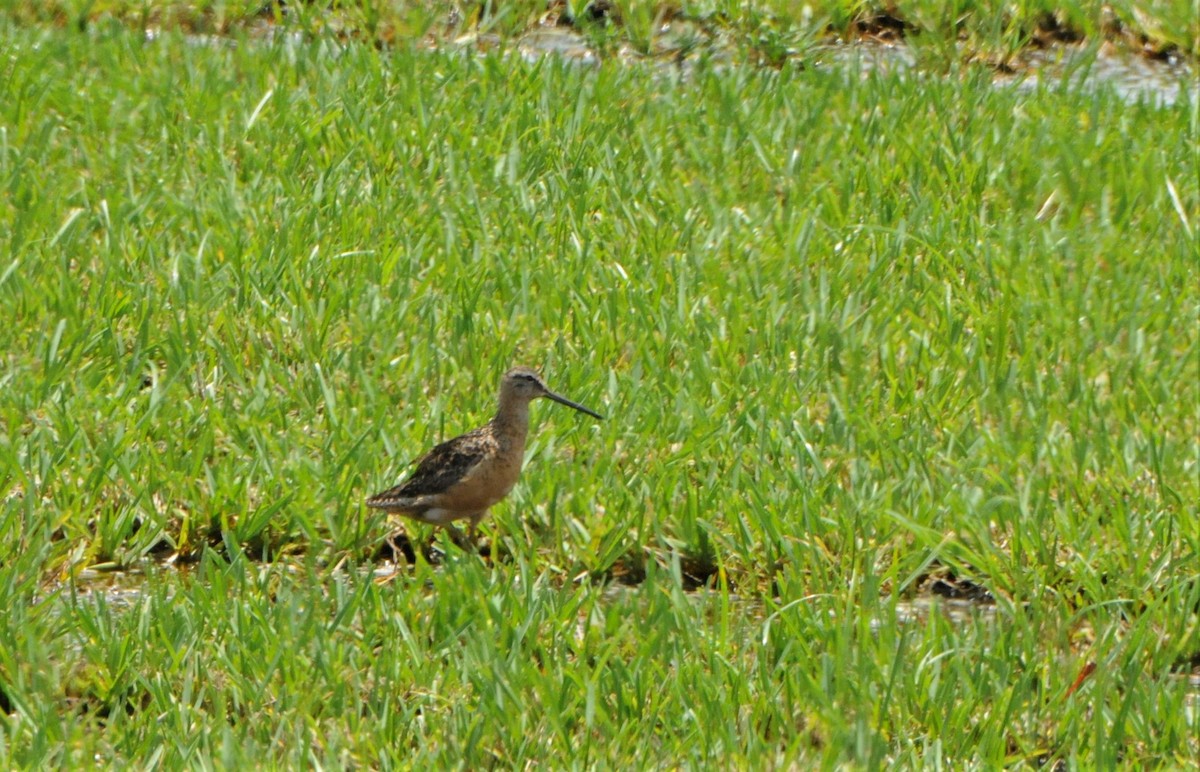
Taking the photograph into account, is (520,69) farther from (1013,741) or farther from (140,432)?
(1013,741)

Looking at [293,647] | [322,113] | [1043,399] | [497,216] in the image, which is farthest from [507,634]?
[322,113]

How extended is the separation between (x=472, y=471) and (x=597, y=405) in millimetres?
881

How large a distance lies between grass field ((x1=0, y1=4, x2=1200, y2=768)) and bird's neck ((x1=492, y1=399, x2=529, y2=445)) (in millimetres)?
186

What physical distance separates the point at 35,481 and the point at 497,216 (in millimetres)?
2109

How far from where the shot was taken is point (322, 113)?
6.94 metres

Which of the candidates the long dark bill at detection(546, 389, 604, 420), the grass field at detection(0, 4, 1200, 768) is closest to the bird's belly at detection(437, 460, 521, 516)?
the grass field at detection(0, 4, 1200, 768)

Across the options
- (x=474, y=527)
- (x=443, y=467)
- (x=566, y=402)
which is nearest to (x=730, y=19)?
(x=566, y=402)

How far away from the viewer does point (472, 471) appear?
450cm

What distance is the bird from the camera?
4.52 metres

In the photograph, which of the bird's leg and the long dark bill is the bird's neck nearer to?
the long dark bill

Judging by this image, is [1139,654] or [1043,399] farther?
[1043,399]

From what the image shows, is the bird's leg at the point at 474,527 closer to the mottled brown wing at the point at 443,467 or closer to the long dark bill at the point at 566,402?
the mottled brown wing at the point at 443,467

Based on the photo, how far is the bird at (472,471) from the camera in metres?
4.52

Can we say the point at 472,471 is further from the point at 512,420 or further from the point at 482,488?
the point at 512,420
